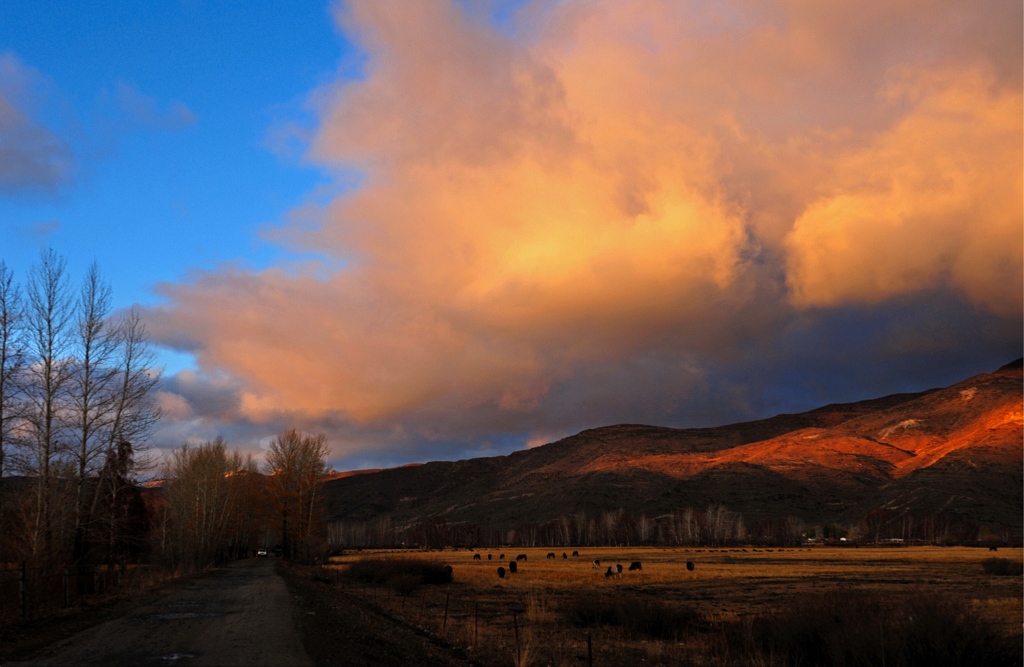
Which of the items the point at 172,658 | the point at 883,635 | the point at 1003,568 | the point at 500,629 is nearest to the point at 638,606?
the point at 500,629

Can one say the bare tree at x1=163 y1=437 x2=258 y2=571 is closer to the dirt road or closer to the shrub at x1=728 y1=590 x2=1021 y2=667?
the dirt road

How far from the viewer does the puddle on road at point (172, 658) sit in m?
15.0

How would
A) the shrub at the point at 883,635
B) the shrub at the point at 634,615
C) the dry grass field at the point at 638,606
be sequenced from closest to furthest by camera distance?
the shrub at the point at 883,635, the dry grass field at the point at 638,606, the shrub at the point at 634,615

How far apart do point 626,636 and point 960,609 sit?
39.0ft

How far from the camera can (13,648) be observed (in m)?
16.9

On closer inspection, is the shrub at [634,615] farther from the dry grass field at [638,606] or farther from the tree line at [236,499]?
the tree line at [236,499]

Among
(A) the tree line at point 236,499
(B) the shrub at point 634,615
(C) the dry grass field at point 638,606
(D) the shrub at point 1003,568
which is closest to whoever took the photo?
(C) the dry grass field at point 638,606

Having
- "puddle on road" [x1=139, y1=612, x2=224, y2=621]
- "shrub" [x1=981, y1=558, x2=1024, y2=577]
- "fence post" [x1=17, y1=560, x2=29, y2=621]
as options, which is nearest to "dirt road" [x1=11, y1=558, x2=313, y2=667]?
"puddle on road" [x1=139, y1=612, x2=224, y2=621]

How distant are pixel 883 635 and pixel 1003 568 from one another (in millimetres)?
47642

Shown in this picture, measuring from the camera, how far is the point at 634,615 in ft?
89.0

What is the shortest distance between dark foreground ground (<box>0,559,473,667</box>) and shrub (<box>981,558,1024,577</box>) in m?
49.3

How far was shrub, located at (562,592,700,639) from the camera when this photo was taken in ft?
86.9

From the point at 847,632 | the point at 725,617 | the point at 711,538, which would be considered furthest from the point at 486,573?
the point at 711,538

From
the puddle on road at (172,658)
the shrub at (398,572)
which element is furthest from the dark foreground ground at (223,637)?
the shrub at (398,572)
